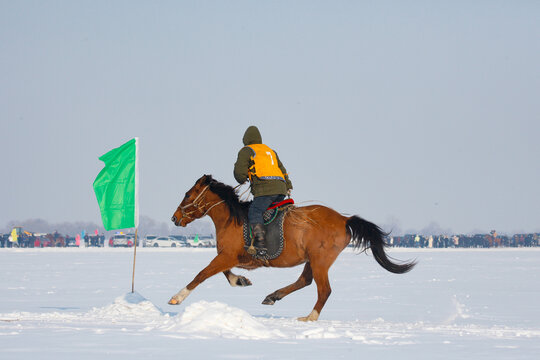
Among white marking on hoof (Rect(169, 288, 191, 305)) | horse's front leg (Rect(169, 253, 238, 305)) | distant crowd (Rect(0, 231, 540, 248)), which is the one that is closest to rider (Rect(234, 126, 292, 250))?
horse's front leg (Rect(169, 253, 238, 305))

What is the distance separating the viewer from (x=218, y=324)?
8.24 m

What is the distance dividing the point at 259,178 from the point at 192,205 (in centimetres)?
123

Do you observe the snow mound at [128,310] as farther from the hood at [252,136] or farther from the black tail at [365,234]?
the black tail at [365,234]

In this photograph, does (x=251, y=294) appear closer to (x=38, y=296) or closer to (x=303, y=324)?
(x=38, y=296)

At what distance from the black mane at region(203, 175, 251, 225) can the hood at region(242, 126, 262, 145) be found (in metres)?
0.78

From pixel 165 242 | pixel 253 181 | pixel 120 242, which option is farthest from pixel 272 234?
pixel 120 242

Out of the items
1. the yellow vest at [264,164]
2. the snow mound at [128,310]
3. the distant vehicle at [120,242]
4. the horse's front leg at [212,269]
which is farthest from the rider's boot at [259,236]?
the distant vehicle at [120,242]

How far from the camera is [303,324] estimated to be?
9414 millimetres

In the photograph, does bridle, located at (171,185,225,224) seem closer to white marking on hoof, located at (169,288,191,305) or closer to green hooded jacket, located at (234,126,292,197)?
green hooded jacket, located at (234,126,292,197)

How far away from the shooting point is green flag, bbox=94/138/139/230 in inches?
466

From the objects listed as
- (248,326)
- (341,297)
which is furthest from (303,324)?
(341,297)

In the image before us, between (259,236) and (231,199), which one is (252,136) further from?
(259,236)

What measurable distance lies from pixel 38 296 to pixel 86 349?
26.2 ft

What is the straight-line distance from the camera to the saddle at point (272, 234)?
1033 cm
